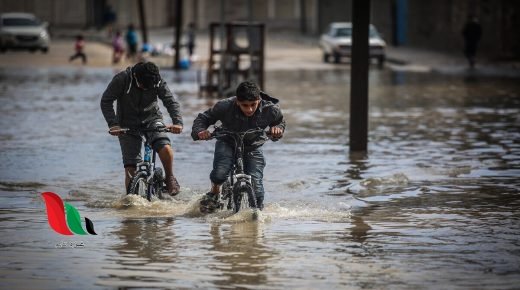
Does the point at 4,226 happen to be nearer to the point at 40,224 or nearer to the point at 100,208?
the point at 40,224

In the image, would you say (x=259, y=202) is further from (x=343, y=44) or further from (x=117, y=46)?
(x=343, y=44)

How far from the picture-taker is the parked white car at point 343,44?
50594 mm

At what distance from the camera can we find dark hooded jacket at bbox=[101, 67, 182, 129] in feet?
44.9

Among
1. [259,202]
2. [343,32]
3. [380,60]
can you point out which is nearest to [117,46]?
[343,32]

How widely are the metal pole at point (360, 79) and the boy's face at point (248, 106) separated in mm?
7330

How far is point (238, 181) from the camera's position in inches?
502

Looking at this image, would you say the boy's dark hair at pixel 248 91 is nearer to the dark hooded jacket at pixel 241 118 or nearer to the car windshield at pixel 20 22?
the dark hooded jacket at pixel 241 118

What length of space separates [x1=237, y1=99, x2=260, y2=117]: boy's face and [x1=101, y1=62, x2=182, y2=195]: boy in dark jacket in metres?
0.94

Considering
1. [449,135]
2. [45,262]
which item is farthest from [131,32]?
[45,262]

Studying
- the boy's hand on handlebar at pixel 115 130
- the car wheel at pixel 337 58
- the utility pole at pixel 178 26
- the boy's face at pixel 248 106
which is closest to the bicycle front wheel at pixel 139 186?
the boy's hand on handlebar at pixel 115 130

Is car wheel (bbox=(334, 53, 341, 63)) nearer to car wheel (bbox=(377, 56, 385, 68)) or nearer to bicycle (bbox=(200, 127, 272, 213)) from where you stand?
car wheel (bbox=(377, 56, 385, 68))

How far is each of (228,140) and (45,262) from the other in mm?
2691

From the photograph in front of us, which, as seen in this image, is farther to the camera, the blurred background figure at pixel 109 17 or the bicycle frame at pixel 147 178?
the blurred background figure at pixel 109 17

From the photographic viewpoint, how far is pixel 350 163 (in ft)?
61.3
